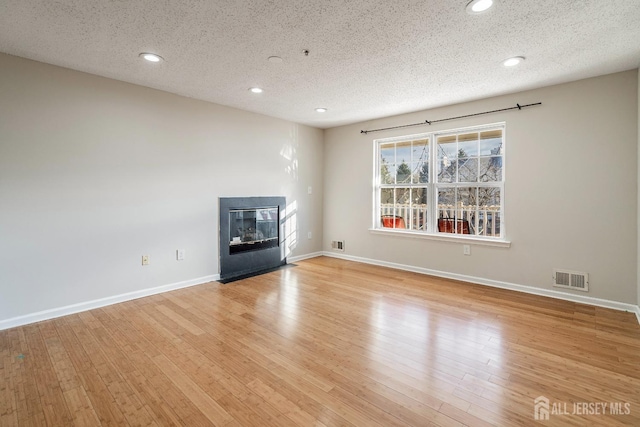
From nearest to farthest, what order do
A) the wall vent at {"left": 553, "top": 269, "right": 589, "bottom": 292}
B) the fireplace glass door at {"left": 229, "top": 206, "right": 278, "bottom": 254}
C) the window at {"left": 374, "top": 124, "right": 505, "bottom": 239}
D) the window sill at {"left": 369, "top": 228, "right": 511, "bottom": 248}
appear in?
the wall vent at {"left": 553, "top": 269, "right": 589, "bottom": 292}, the window sill at {"left": 369, "top": 228, "right": 511, "bottom": 248}, the window at {"left": 374, "top": 124, "right": 505, "bottom": 239}, the fireplace glass door at {"left": 229, "top": 206, "right": 278, "bottom": 254}

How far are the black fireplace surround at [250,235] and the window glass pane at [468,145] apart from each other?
2.79m

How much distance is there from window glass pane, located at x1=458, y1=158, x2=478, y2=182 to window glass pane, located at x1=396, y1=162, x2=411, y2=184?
2.53 ft

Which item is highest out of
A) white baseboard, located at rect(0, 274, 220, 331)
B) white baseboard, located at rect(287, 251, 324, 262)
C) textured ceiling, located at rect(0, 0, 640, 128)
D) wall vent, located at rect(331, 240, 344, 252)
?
textured ceiling, located at rect(0, 0, 640, 128)

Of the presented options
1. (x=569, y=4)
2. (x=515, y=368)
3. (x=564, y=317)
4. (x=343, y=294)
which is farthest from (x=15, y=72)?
(x=564, y=317)

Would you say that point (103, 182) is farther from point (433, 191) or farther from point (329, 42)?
point (433, 191)

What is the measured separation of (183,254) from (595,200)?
15.5 feet

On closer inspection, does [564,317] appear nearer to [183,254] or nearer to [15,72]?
[183,254]

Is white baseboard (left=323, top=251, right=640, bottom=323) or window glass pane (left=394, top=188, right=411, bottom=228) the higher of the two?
window glass pane (left=394, top=188, right=411, bottom=228)

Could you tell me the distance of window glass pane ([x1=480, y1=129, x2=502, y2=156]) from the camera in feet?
12.7

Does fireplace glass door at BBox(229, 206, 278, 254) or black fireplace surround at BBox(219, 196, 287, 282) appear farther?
fireplace glass door at BBox(229, 206, 278, 254)

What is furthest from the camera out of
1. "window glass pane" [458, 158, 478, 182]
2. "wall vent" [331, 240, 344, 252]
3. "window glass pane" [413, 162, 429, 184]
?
"wall vent" [331, 240, 344, 252]

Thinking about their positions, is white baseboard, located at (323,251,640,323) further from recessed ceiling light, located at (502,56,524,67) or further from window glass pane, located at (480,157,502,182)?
recessed ceiling light, located at (502,56,524,67)

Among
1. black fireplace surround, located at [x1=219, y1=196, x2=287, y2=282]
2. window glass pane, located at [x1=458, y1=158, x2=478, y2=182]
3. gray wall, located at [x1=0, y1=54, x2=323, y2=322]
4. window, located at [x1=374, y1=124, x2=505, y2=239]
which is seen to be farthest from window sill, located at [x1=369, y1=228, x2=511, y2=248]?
gray wall, located at [x1=0, y1=54, x2=323, y2=322]

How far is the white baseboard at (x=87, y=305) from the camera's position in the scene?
2.70m
